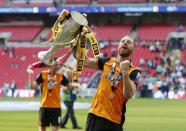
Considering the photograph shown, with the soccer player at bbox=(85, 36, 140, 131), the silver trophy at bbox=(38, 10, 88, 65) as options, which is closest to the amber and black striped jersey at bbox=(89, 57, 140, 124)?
the soccer player at bbox=(85, 36, 140, 131)

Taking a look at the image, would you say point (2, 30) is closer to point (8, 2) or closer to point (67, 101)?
point (8, 2)

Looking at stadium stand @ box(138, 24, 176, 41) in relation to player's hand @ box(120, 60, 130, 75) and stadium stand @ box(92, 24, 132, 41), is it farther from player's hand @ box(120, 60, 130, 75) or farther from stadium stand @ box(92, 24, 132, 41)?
player's hand @ box(120, 60, 130, 75)

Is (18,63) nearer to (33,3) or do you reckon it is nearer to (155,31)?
(33,3)

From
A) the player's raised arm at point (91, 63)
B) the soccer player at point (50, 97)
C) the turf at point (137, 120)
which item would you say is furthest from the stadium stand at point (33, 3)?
the player's raised arm at point (91, 63)

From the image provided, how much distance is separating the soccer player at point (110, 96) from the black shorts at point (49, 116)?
705 cm

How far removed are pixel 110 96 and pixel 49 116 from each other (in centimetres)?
752

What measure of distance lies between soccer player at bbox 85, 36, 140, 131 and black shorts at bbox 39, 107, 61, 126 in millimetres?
7051

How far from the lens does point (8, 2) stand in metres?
65.1

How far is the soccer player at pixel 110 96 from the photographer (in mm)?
8484

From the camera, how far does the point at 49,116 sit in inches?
629

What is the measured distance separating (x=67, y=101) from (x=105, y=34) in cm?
3799

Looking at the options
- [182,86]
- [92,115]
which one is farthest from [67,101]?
[182,86]

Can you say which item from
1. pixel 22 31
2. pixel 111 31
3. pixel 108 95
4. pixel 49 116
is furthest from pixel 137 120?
pixel 22 31

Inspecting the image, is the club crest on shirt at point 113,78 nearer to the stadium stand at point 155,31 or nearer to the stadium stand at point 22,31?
the stadium stand at point 155,31
